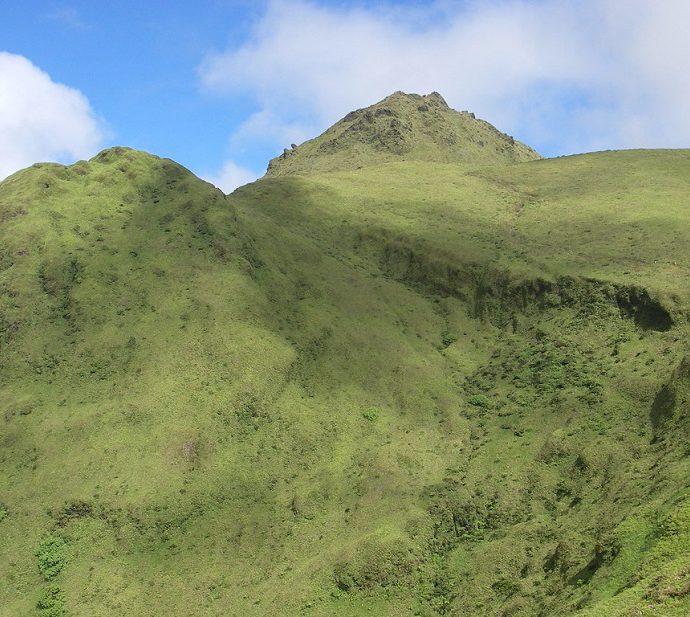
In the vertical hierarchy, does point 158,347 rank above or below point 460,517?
above

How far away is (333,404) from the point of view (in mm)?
81875

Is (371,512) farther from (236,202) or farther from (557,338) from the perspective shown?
(236,202)

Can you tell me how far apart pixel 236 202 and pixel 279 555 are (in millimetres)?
84667

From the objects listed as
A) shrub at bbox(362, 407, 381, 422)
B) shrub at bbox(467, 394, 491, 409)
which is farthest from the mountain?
shrub at bbox(362, 407, 381, 422)

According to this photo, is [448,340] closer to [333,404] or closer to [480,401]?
[480,401]

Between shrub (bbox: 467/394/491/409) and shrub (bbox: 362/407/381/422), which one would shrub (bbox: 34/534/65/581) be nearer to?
shrub (bbox: 362/407/381/422)

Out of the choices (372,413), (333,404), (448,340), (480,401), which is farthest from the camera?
(448,340)

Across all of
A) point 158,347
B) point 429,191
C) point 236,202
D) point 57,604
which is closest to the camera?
point 57,604

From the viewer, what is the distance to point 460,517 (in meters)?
64.3

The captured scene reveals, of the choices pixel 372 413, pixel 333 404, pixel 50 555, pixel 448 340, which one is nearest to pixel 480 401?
pixel 372 413

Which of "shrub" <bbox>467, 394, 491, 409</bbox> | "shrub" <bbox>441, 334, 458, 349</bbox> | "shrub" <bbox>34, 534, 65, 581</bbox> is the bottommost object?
"shrub" <bbox>34, 534, 65, 581</bbox>

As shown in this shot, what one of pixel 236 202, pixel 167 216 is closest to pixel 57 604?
pixel 167 216

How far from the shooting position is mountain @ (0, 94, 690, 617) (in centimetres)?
5728

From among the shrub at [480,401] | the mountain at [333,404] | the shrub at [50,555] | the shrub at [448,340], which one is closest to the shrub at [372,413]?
the mountain at [333,404]
